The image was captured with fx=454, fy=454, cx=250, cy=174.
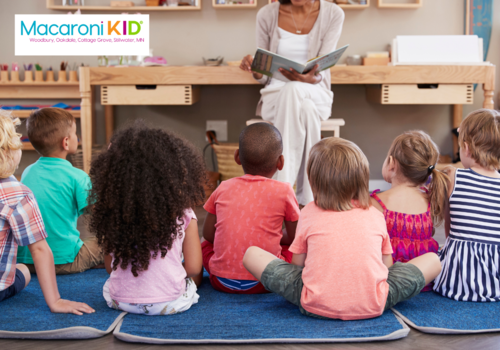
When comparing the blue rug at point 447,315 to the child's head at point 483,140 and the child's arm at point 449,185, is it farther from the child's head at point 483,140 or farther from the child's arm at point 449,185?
the child's head at point 483,140

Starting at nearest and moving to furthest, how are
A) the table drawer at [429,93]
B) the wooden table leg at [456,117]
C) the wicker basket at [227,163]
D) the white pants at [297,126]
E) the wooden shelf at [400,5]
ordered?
1. the white pants at [297,126]
2. the table drawer at [429,93]
3. the wicker basket at [227,163]
4. the wooden shelf at [400,5]
5. the wooden table leg at [456,117]

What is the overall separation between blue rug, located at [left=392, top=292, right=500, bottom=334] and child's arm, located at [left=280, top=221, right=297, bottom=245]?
0.33 metres

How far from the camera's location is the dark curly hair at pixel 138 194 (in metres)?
0.99

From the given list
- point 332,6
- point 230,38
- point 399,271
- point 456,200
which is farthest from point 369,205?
point 230,38

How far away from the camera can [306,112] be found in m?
2.03

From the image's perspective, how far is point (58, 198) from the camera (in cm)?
139

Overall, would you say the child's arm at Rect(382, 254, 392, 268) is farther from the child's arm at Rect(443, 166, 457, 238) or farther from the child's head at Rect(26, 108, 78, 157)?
the child's head at Rect(26, 108, 78, 157)

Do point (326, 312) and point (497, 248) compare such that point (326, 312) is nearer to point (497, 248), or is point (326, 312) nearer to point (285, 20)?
point (497, 248)

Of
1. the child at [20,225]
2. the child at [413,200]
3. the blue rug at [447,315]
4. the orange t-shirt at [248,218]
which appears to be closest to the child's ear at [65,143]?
the child at [20,225]

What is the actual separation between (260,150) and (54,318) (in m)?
0.66

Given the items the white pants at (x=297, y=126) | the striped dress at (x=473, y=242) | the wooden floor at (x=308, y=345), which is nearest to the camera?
the wooden floor at (x=308, y=345)

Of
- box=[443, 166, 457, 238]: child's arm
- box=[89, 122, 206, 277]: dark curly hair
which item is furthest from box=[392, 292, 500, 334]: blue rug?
box=[89, 122, 206, 277]: dark curly hair

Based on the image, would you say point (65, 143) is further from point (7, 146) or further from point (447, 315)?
point (447, 315)

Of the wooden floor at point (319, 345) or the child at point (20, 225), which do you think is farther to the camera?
the child at point (20, 225)
